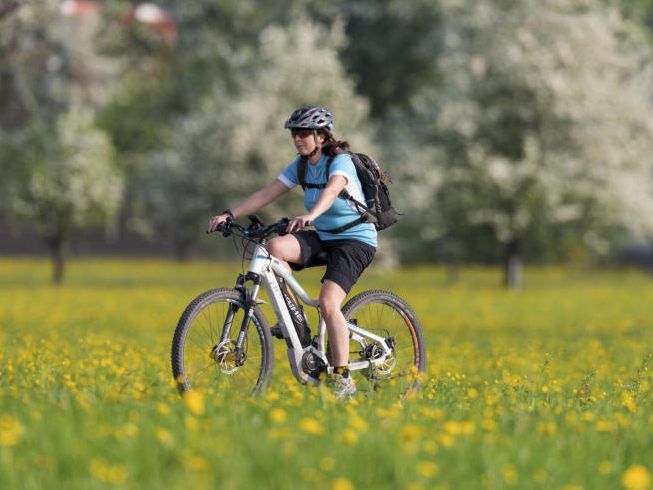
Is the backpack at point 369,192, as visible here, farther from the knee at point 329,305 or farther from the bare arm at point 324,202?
the knee at point 329,305

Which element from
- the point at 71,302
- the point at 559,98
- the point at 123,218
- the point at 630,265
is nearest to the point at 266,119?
the point at 559,98

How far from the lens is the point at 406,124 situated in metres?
36.7

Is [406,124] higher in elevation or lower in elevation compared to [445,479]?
higher

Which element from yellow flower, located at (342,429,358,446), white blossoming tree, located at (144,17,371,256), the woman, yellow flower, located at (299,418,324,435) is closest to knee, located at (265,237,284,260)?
the woman

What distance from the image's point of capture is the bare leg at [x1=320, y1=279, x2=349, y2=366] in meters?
7.07

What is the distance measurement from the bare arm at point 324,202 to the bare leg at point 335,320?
515 mm

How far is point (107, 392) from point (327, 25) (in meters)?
33.7

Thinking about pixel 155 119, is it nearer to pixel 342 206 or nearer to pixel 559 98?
pixel 559 98

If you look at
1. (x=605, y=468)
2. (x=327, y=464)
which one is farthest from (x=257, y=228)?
(x=605, y=468)

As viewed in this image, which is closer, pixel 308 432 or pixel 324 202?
pixel 308 432

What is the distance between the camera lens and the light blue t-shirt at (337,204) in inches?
280

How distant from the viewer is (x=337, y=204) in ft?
23.4

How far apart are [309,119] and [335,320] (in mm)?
1261

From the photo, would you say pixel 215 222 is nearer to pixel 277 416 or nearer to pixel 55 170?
pixel 277 416
